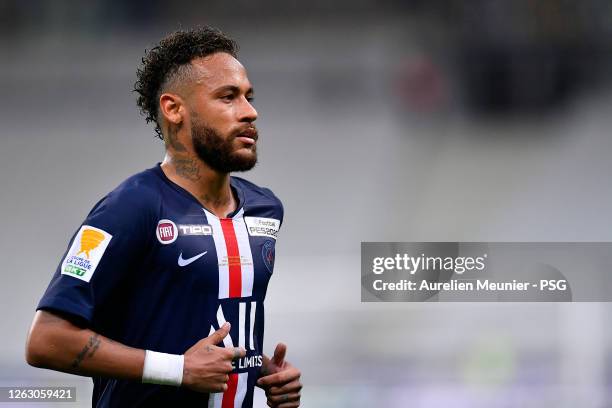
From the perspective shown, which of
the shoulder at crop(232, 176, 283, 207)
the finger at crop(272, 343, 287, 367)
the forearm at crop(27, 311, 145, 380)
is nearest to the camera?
the forearm at crop(27, 311, 145, 380)

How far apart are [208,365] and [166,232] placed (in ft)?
1.12

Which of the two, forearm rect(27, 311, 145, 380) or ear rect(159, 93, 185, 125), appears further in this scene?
ear rect(159, 93, 185, 125)

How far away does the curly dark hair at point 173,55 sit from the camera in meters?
2.18

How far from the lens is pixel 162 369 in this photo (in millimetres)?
1832

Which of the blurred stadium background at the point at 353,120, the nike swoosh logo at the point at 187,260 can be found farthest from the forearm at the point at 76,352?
the blurred stadium background at the point at 353,120

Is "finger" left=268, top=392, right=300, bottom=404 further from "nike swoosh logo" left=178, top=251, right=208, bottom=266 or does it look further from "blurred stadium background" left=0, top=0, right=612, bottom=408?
"blurred stadium background" left=0, top=0, right=612, bottom=408

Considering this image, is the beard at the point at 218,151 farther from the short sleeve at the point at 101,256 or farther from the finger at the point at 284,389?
the finger at the point at 284,389

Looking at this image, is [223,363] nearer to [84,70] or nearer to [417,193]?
[417,193]

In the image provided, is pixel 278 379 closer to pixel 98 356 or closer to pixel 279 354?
pixel 279 354

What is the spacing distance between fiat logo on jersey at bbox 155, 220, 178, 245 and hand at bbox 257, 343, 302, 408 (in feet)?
1.49

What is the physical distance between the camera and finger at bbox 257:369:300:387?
83.0 inches

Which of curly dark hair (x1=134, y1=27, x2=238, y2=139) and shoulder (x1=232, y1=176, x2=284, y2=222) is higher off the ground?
curly dark hair (x1=134, y1=27, x2=238, y2=139)

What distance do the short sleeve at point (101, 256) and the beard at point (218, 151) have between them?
0.85 feet

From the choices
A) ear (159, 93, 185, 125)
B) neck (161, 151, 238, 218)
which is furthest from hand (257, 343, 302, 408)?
ear (159, 93, 185, 125)
